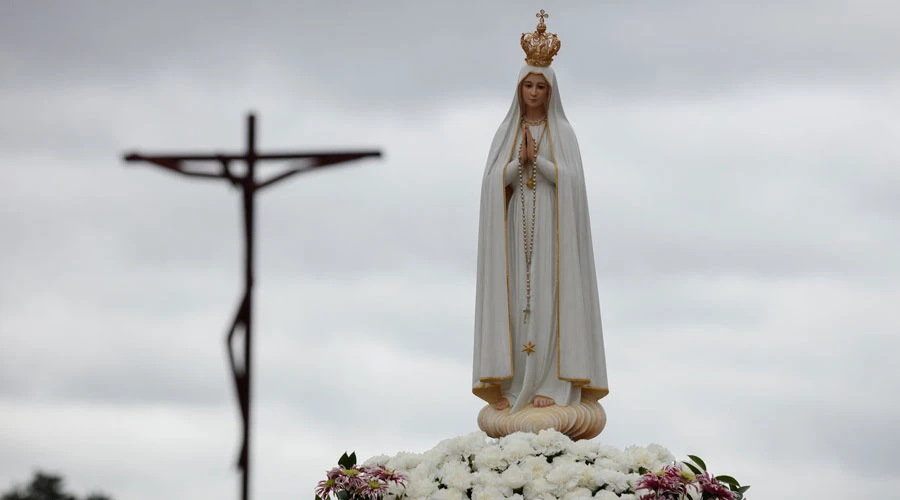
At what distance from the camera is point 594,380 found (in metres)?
16.0

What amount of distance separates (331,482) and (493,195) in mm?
3915

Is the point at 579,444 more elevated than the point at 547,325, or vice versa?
the point at 547,325

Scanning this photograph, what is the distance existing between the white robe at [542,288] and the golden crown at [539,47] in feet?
0.30

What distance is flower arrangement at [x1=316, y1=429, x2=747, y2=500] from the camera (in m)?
13.4

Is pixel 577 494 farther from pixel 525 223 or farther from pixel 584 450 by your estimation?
pixel 525 223

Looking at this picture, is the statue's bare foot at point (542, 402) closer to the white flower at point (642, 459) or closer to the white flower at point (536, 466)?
the white flower at point (642, 459)

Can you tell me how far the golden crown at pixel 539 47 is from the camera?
54.4ft

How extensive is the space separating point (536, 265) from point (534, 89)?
1.75 meters

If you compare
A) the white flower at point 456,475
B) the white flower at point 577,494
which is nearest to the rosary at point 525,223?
the white flower at point 456,475

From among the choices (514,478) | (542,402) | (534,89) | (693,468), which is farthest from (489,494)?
(534,89)

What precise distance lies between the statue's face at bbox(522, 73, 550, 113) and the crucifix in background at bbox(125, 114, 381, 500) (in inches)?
281

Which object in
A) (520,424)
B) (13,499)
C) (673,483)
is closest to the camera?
(13,499)

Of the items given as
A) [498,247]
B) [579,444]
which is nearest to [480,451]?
[579,444]

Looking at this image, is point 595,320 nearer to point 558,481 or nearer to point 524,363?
point 524,363
